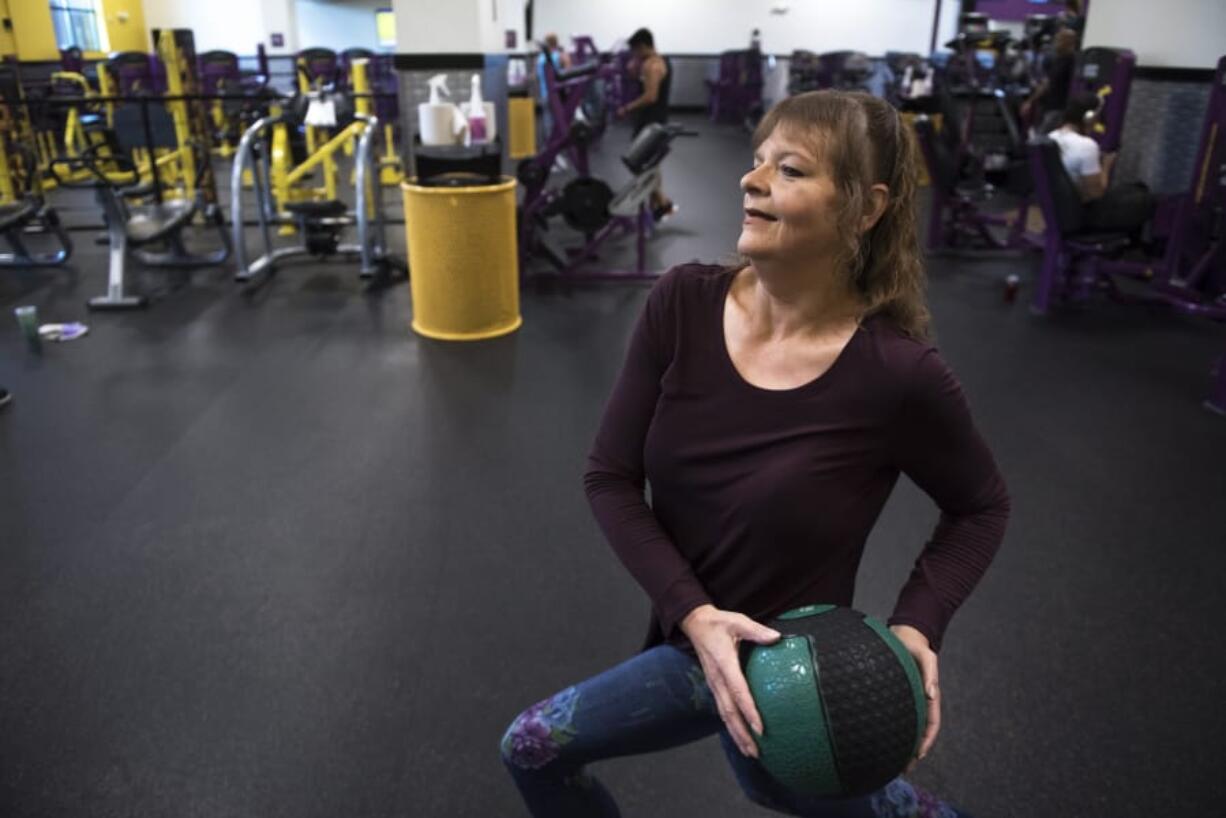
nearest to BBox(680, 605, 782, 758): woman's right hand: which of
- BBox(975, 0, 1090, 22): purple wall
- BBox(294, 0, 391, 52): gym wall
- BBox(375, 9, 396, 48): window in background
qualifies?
BBox(975, 0, 1090, 22): purple wall

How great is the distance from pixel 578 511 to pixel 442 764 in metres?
1.05

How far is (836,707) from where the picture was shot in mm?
862

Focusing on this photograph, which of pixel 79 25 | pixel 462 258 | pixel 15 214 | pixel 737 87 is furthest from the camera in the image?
pixel 737 87

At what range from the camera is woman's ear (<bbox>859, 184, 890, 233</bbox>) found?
944mm

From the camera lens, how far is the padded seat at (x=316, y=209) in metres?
5.31

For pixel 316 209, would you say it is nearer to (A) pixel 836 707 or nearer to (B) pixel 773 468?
(B) pixel 773 468

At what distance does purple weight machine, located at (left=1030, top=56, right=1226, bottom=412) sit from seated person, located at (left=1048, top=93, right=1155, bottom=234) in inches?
2.6

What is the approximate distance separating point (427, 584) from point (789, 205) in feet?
5.42

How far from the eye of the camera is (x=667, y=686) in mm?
1021

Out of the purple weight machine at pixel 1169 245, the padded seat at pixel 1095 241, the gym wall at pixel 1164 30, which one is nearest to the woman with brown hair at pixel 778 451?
the purple weight machine at pixel 1169 245

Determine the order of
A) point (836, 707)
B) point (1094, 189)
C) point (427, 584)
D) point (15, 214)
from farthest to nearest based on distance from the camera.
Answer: point (15, 214) < point (1094, 189) < point (427, 584) < point (836, 707)

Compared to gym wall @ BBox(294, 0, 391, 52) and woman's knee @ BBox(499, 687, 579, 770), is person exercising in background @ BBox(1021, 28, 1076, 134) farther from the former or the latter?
gym wall @ BBox(294, 0, 391, 52)

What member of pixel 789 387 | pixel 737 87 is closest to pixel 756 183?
pixel 789 387

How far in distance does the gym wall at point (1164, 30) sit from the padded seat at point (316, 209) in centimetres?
522
